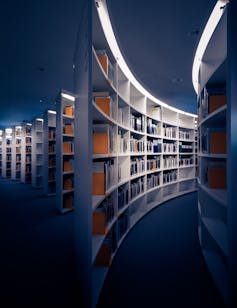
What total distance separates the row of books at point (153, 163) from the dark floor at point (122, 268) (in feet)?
3.69

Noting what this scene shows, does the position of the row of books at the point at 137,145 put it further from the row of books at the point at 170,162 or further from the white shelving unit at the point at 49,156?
the white shelving unit at the point at 49,156

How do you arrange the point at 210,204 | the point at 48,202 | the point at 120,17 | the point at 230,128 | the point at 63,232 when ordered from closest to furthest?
the point at 230,128 → the point at 120,17 → the point at 210,204 → the point at 63,232 → the point at 48,202

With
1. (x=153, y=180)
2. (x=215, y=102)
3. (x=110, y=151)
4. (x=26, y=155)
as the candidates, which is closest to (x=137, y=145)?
(x=153, y=180)

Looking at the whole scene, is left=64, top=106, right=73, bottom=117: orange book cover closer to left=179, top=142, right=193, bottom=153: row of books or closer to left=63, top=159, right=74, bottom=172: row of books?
left=63, top=159, right=74, bottom=172: row of books

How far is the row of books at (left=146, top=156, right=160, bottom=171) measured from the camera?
4414 millimetres

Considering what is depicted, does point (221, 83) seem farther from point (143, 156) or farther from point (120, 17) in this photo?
point (143, 156)

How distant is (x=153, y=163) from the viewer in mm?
4633

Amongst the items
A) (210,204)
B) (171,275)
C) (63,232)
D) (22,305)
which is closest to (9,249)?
(63,232)

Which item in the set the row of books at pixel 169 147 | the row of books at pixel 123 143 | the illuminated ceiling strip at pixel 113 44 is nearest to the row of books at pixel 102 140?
the row of books at pixel 123 143

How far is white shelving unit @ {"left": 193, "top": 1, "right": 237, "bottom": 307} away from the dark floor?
0.84 feet

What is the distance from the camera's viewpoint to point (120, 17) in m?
1.96

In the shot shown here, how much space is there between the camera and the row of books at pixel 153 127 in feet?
14.3

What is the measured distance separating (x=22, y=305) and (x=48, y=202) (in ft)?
12.5

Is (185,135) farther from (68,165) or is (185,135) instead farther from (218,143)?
(218,143)
